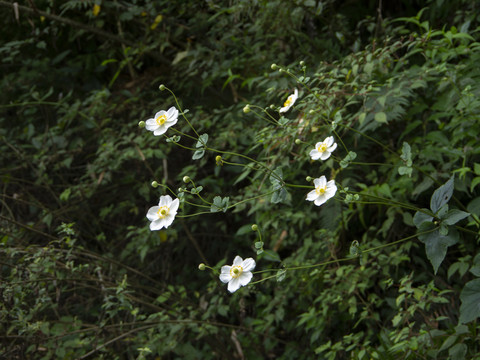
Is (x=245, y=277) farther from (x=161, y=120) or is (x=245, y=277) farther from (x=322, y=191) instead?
(x=161, y=120)

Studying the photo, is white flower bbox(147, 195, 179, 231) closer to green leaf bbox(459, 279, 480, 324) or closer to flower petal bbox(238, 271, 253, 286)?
flower petal bbox(238, 271, 253, 286)

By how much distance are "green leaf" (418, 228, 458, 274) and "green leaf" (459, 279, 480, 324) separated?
158 mm

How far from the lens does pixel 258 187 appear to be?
2.41m

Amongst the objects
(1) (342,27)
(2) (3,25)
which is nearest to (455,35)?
(1) (342,27)

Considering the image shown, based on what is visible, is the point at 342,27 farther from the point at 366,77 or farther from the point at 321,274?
the point at 321,274

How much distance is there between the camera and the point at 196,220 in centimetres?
320

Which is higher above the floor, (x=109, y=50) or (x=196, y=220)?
(x=109, y=50)

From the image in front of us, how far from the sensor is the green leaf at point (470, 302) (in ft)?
4.32

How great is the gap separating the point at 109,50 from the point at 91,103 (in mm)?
551

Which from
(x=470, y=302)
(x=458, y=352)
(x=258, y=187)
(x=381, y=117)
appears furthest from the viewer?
(x=258, y=187)

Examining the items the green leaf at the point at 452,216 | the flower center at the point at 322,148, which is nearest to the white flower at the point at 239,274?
the flower center at the point at 322,148

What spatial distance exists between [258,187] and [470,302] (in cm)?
120

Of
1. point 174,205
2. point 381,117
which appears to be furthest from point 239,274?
point 381,117

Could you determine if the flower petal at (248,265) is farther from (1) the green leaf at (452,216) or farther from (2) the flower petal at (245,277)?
(1) the green leaf at (452,216)
